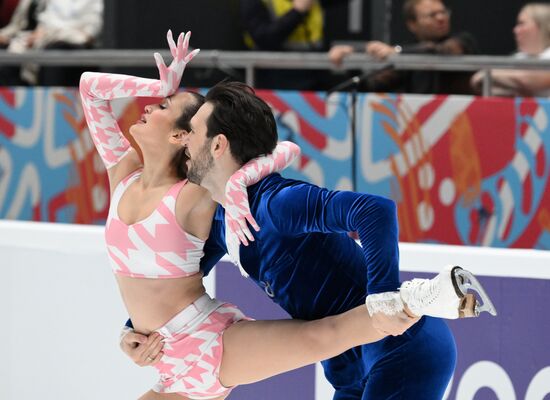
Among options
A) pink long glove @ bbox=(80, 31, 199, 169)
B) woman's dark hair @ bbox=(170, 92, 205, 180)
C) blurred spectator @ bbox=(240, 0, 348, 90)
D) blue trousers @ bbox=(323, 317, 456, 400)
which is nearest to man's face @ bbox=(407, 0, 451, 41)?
blurred spectator @ bbox=(240, 0, 348, 90)

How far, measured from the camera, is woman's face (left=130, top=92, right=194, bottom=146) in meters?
3.64

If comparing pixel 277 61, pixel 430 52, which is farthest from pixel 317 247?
pixel 430 52

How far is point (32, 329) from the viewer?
452 cm

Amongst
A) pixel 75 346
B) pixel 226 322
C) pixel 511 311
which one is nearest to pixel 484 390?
pixel 511 311

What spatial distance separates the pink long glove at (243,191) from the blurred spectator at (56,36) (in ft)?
16.0

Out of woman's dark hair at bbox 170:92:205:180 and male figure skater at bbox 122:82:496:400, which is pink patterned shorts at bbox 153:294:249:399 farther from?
woman's dark hair at bbox 170:92:205:180

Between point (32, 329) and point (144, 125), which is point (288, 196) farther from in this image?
point (32, 329)

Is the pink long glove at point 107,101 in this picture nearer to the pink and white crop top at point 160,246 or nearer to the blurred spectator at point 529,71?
the pink and white crop top at point 160,246

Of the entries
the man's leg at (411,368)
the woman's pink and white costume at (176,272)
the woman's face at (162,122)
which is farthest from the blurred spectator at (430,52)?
the man's leg at (411,368)

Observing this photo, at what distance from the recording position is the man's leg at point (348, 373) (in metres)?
3.29

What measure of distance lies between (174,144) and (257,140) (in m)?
0.52

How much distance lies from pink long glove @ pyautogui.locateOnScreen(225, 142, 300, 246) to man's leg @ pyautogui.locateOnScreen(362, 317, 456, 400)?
0.45 metres

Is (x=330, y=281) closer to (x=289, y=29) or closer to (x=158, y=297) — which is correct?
(x=158, y=297)

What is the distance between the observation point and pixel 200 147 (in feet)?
10.6
